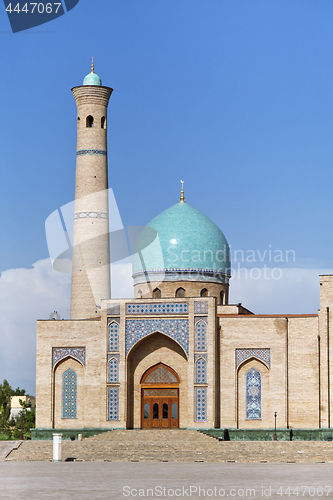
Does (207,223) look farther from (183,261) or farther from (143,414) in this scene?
(143,414)

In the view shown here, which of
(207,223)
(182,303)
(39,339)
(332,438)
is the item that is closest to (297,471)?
(332,438)

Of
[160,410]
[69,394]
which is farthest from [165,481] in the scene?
[69,394]

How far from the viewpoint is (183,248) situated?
101 feet

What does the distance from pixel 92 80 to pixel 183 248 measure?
6.76 m

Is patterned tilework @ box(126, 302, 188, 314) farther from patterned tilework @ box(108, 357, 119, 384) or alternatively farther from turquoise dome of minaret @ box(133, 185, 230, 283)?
turquoise dome of minaret @ box(133, 185, 230, 283)

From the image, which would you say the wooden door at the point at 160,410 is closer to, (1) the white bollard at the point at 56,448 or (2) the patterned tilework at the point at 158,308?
(2) the patterned tilework at the point at 158,308

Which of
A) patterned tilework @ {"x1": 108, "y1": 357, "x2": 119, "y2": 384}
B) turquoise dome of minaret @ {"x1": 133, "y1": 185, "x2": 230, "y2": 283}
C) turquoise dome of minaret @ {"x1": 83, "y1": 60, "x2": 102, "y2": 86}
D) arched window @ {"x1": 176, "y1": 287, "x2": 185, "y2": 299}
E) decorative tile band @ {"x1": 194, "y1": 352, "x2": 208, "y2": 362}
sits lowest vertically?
patterned tilework @ {"x1": 108, "y1": 357, "x2": 119, "y2": 384}

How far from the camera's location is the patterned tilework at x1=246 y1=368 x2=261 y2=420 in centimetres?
2670

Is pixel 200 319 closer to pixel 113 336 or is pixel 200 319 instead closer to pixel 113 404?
pixel 113 336

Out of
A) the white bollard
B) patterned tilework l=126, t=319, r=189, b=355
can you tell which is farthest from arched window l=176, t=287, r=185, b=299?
the white bollard

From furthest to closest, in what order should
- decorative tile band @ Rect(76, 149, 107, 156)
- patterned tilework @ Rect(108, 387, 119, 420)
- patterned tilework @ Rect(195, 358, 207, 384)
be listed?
decorative tile band @ Rect(76, 149, 107, 156) → patterned tilework @ Rect(108, 387, 119, 420) → patterned tilework @ Rect(195, 358, 207, 384)

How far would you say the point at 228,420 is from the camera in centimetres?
2673

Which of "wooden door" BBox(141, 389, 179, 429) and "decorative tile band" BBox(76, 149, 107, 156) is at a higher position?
"decorative tile band" BBox(76, 149, 107, 156)

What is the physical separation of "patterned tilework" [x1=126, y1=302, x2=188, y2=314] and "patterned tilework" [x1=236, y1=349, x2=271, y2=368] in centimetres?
210
